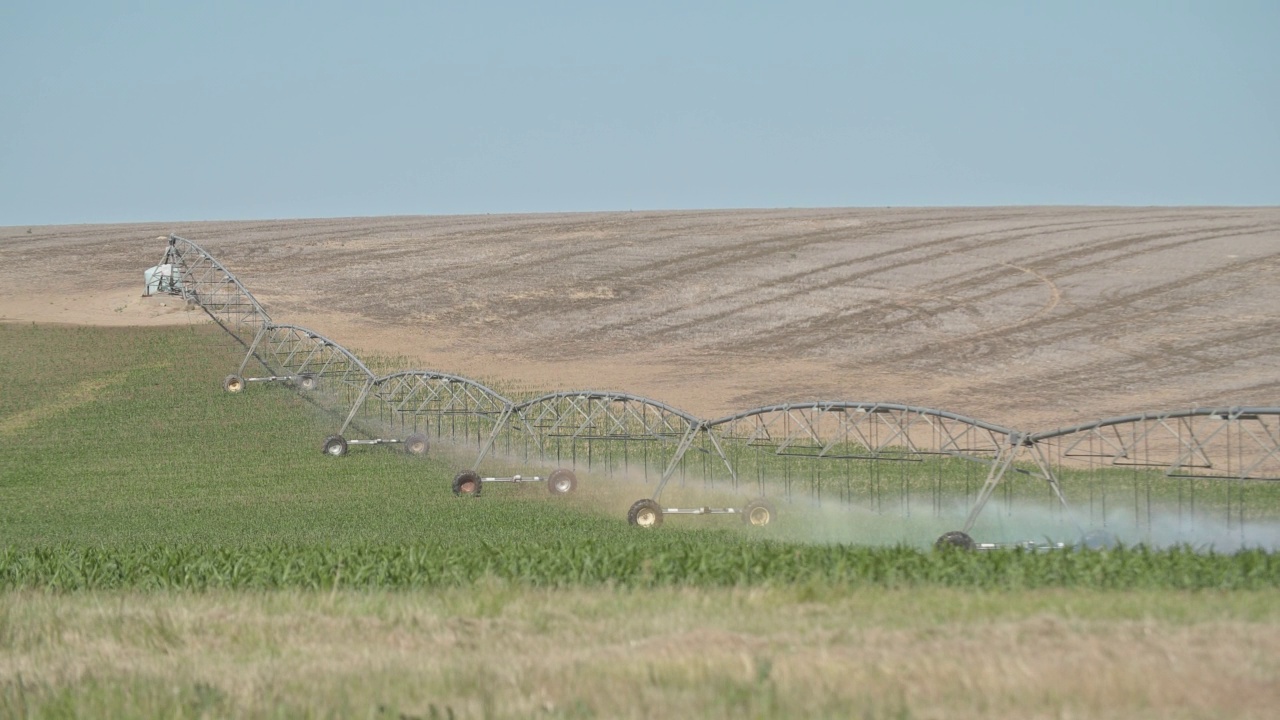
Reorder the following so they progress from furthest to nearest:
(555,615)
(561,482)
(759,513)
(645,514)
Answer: (561,482) → (645,514) → (759,513) → (555,615)

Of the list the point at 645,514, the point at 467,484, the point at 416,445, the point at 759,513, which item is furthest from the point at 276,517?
the point at 416,445

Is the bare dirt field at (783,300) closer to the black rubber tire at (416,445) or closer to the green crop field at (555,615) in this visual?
the black rubber tire at (416,445)

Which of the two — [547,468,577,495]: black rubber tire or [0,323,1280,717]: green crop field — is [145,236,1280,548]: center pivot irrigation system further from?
[0,323,1280,717]: green crop field

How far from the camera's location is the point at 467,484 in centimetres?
3500

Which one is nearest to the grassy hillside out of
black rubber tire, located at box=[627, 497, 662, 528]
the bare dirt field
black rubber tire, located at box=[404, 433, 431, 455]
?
black rubber tire, located at box=[627, 497, 662, 528]

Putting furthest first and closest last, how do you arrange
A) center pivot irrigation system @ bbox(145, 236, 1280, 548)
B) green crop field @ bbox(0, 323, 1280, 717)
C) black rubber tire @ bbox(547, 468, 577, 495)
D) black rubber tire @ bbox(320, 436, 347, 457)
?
black rubber tire @ bbox(320, 436, 347, 457), black rubber tire @ bbox(547, 468, 577, 495), center pivot irrigation system @ bbox(145, 236, 1280, 548), green crop field @ bbox(0, 323, 1280, 717)

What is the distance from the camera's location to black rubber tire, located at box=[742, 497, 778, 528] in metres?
29.1

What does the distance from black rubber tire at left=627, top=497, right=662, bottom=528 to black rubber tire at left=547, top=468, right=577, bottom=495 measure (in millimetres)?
5331

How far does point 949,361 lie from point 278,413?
2394 cm

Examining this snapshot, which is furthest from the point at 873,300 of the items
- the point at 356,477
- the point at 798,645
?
the point at 798,645

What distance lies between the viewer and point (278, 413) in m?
47.6

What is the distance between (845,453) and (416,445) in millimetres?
12569

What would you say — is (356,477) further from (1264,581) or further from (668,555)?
(1264,581)

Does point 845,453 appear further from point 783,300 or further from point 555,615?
point 783,300
